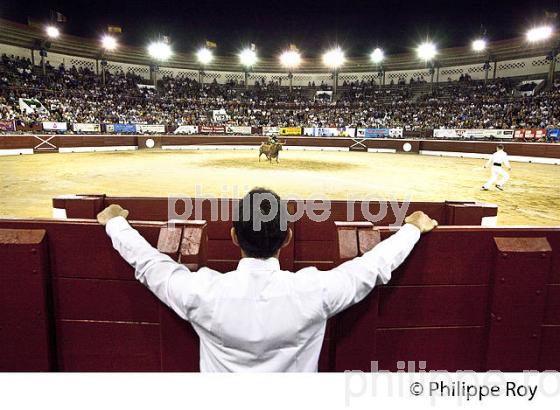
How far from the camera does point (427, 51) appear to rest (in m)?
41.7

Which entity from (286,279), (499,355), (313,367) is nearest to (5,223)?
(286,279)

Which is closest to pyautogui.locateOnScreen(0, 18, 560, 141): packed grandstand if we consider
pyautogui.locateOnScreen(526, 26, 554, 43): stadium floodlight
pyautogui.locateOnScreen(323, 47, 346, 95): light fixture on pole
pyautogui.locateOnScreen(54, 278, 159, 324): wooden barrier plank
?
pyautogui.locateOnScreen(323, 47, 346, 95): light fixture on pole

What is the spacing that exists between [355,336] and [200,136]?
3465 cm

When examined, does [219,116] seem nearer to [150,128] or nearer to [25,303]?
[150,128]

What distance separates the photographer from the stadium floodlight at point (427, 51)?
4141 centimetres

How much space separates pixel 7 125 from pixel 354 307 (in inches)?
1213

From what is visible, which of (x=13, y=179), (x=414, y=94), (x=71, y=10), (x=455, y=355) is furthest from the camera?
(x=414, y=94)

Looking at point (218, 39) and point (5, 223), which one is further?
point (218, 39)

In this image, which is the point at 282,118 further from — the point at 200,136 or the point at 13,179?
the point at 13,179

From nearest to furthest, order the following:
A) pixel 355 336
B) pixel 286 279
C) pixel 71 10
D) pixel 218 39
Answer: pixel 286 279
pixel 355 336
pixel 71 10
pixel 218 39

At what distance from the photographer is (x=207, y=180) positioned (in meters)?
12.2

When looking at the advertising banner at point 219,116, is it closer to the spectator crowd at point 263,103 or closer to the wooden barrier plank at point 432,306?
the spectator crowd at point 263,103

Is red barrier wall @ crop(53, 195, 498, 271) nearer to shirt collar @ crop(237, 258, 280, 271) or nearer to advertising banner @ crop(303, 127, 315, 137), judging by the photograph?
shirt collar @ crop(237, 258, 280, 271)

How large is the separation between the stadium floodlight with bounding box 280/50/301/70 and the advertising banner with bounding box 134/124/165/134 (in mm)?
20339
